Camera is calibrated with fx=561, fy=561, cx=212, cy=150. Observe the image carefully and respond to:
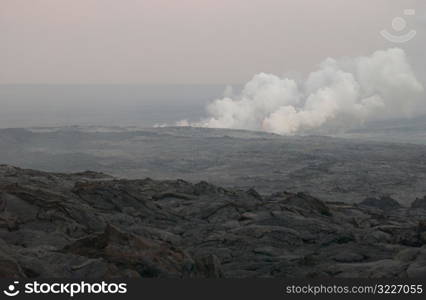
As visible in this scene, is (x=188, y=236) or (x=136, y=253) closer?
(x=136, y=253)

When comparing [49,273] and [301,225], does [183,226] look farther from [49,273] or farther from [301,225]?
[49,273]

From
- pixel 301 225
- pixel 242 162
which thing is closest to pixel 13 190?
pixel 301 225

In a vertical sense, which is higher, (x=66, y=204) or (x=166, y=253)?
(x=66, y=204)

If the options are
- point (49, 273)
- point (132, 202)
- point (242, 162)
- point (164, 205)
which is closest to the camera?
point (49, 273)

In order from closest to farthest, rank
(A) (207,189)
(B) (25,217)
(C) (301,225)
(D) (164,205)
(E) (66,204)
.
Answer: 1. (B) (25,217)
2. (E) (66,204)
3. (C) (301,225)
4. (D) (164,205)
5. (A) (207,189)

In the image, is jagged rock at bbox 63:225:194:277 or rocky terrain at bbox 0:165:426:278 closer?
jagged rock at bbox 63:225:194:277

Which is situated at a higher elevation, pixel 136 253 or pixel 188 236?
pixel 188 236

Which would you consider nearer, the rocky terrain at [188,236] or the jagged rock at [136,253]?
the jagged rock at [136,253]

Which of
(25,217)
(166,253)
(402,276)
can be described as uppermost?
(25,217)
